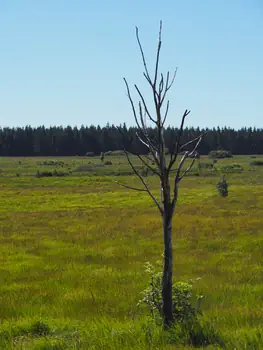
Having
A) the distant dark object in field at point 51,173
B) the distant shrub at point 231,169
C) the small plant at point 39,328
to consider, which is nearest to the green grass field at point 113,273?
the small plant at point 39,328

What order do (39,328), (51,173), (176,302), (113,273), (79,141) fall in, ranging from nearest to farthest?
(176,302) < (39,328) < (113,273) < (51,173) < (79,141)

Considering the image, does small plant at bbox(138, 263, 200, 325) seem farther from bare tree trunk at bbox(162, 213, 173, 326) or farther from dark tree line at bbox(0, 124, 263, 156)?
dark tree line at bbox(0, 124, 263, 156)

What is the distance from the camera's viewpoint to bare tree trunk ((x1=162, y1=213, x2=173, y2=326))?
7.58 meters

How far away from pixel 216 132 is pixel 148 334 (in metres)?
177

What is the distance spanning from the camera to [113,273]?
15.2 m

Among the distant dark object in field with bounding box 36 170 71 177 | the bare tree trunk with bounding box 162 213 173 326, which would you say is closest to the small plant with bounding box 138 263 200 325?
the bare tree trunk with bounding box 162 213 173 326

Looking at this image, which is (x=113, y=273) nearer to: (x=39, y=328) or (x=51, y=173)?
(x=39, y=328)

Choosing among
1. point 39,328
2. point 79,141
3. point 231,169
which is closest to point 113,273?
point 39,328

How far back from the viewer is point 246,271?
49.6ft

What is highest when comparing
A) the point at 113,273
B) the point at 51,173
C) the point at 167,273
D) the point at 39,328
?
the point at 167,273

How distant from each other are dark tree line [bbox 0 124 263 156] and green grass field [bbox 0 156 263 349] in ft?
456

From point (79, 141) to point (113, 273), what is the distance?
531ft

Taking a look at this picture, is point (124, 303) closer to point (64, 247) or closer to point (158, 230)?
point (64, 247)

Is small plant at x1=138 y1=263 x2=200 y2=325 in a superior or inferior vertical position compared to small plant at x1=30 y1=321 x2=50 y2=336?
superior
